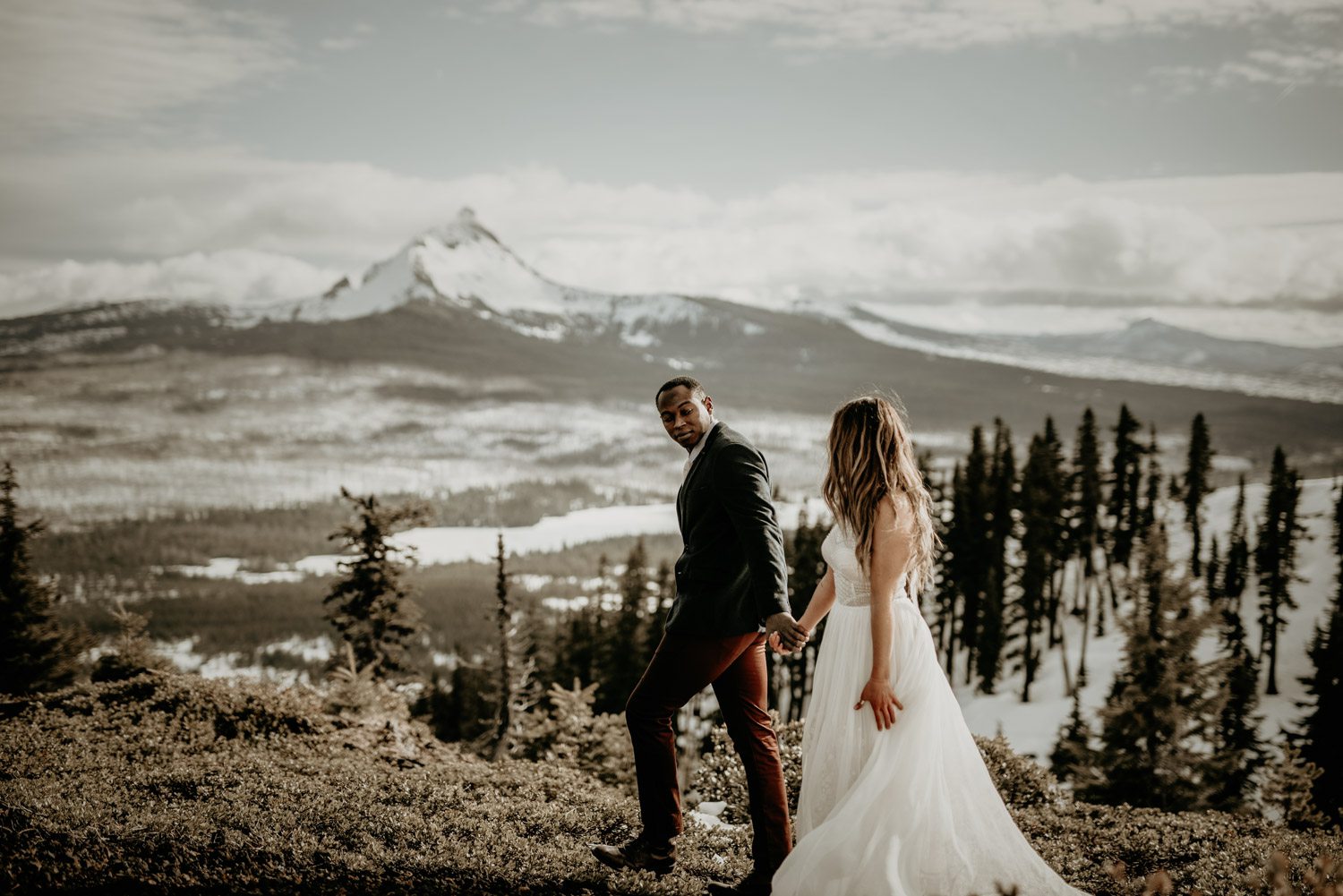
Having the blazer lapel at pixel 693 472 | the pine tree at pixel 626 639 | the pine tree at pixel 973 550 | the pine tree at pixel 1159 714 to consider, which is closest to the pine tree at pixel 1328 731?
the pine tree at pixel 1159 714

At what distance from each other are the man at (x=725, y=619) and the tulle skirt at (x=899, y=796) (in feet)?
1.30

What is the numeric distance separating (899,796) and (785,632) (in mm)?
1313

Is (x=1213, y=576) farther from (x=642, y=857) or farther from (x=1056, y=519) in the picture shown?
(x=642, y=857)

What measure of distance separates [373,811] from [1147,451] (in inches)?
2534

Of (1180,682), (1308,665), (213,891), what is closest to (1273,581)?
(1308,665)

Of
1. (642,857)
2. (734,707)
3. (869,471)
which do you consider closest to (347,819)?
(642,857)

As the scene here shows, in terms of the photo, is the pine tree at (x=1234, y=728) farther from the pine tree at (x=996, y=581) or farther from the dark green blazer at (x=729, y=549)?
the dark green blazer at (x=729, y=549)

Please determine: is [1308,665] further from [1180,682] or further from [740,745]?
[740,745]

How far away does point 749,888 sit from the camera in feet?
19.6

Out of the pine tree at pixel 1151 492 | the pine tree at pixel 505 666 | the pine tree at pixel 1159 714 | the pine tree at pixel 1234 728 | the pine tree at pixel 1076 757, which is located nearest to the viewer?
the pine tree at pixel 1159 714

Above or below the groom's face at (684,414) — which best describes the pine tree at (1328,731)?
below

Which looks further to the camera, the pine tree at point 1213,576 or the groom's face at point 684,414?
the pine tree at point 1213,576

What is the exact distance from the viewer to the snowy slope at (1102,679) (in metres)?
46.7

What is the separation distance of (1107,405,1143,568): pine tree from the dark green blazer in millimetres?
59170
